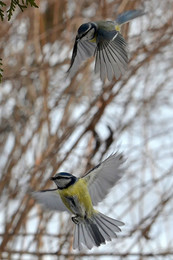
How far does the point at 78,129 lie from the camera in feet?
11.8

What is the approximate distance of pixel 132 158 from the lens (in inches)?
151

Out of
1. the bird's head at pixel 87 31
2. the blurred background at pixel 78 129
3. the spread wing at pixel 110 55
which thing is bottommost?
the blurred background at pixel 78 129

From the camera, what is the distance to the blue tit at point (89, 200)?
5.96 feet

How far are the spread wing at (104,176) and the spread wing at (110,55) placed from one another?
0.92 feet

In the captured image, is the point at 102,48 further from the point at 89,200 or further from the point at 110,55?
the point at 89,200

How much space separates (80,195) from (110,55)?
514mm

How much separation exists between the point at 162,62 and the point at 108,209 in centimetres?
121

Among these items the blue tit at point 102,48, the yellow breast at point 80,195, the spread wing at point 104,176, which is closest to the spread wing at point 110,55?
the blue tit at point 102,48

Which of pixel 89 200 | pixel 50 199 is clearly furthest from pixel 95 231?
pixel 50 199

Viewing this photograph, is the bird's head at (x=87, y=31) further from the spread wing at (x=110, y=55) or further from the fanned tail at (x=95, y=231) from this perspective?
the fanned tail at (x=95, y=231)

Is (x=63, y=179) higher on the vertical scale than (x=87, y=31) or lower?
lower

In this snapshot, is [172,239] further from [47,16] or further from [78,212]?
[47,16]

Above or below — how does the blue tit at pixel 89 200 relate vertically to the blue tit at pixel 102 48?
below

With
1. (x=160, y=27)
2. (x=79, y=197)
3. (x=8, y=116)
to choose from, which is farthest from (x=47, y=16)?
(x=79, y=197)
